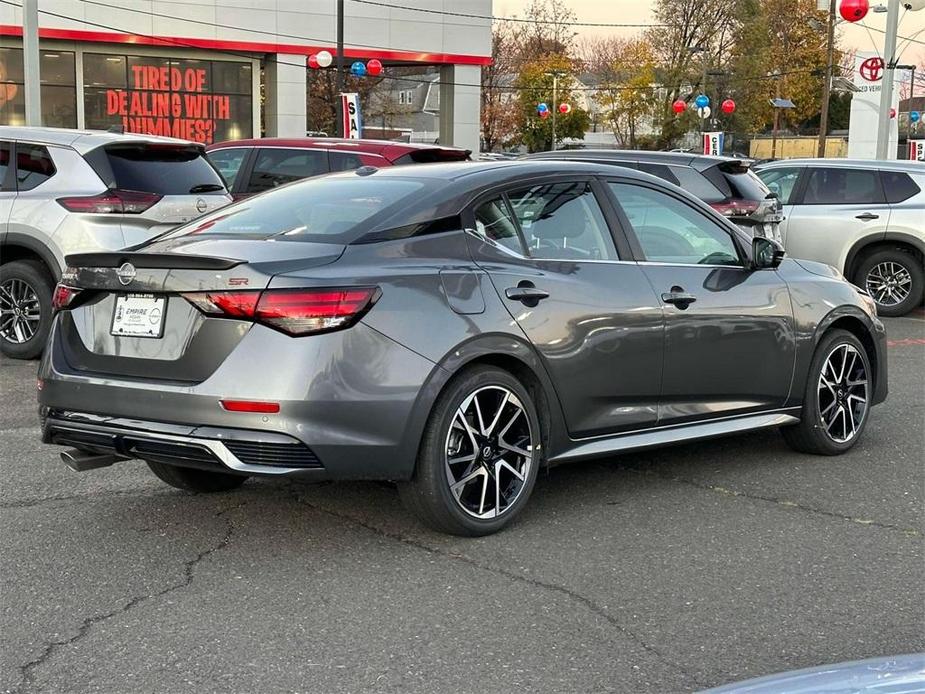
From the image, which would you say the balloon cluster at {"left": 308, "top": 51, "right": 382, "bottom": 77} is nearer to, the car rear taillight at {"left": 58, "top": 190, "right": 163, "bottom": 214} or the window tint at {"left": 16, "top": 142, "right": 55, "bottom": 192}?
the window tint at {"left": 16, "top": 142, "right": 55, "bottom": 192}

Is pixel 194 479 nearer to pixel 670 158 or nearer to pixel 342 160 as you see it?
pixel 342 160

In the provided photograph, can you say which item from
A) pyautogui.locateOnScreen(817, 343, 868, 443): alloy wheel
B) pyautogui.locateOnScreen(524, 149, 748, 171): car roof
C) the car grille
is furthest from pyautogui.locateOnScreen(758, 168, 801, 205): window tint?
the car grille

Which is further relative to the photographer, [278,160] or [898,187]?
[898,187]

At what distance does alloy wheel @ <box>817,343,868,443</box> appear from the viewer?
6.55 meters

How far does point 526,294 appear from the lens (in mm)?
5035

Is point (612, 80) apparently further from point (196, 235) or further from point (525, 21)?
point (196, 235)

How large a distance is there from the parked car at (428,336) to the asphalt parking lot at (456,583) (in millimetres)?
304

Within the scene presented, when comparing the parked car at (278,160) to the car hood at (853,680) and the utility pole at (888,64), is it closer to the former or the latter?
the car hood at (853,680)

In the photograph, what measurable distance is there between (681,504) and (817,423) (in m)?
1.34

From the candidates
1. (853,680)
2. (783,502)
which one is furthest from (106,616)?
(783,502)

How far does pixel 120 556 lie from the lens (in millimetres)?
4629

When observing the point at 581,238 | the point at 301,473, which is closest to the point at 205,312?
the point at 301,473

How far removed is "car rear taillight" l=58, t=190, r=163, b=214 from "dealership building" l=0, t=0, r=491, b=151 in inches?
1153

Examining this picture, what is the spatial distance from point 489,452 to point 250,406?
1.06 meters
